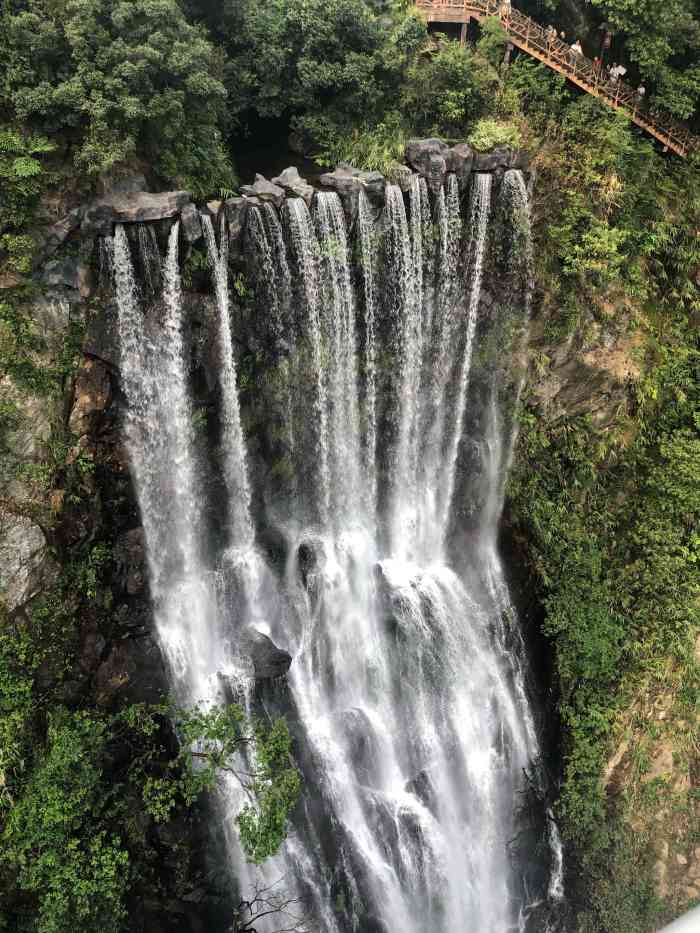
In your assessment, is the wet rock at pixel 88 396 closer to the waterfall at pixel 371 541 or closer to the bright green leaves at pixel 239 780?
the waterfall at pixel 371 541

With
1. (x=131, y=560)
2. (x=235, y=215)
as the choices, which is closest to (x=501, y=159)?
(x=235, y=215)

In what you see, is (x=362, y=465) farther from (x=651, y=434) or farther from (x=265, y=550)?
(x=651, y=434)

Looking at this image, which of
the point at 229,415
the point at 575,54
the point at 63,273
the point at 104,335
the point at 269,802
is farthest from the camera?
the point at 575,54

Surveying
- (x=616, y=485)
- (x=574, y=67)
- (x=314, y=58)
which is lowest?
(x=616, y=485)

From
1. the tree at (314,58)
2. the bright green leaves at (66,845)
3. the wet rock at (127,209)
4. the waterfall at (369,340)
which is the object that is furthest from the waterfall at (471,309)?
the bright green leaves at (66,845)

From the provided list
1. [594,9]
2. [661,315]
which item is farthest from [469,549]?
[594,9]

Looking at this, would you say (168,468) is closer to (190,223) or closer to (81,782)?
(190,223)
